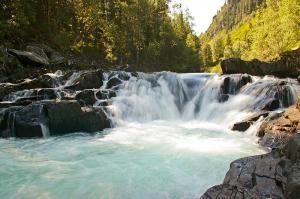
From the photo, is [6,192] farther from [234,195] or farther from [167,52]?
[167,52]

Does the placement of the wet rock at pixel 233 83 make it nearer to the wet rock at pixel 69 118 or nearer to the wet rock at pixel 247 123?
the wet rock at pixel 247 123

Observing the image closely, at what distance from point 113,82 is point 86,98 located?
4.48 meters

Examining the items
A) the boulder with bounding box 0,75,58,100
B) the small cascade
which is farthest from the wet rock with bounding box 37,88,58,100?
the small cascade

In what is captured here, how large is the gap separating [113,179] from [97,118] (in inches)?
Result: 344

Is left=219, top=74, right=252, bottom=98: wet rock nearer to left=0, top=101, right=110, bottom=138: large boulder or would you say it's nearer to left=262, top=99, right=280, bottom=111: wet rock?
left=262, top=99, right=280, bottom=111: wet rock

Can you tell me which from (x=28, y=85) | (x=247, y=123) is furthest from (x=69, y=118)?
(x=247, y=123)

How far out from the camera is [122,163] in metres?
12.8

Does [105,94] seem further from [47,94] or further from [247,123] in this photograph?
[247,123]

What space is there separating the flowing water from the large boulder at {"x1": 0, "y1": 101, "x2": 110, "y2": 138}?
75cm

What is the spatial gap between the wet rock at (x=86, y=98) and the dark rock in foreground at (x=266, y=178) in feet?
46.7

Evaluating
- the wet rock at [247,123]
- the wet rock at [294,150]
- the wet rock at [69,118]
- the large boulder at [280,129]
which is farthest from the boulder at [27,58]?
the wet rock at [294,150]

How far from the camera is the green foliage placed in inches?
1447

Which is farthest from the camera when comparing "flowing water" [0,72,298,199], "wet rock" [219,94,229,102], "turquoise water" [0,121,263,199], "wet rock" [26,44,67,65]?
"wet rock" [26,44,67,65]

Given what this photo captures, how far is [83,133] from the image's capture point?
723 inches
